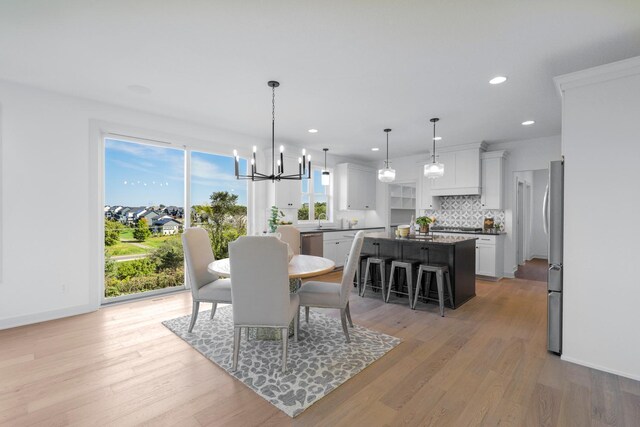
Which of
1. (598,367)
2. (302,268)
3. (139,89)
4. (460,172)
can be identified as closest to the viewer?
(598,367)

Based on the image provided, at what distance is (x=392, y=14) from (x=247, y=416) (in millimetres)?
2783

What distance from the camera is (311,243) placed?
18.9ft

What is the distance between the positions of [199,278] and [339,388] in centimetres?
185

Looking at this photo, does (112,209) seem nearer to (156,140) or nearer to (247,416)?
(156,140)

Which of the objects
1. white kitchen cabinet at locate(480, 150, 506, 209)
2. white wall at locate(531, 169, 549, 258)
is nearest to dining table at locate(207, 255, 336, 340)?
white kitchen cabinet at locate(480, 150, 506, 209)

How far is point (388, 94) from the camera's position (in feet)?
11.2

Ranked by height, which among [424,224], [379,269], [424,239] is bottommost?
[379,269]

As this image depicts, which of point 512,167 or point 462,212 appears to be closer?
point 512,167

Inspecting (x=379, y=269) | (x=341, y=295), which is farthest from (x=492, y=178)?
(x=341, y=295)

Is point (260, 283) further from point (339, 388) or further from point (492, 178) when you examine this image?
point (492, 178)

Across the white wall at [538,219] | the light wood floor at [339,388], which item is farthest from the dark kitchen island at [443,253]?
the white wall at [538,219]

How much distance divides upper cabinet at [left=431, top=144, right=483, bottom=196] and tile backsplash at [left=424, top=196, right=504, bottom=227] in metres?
0.38

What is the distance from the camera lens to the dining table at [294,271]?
8.39 feet

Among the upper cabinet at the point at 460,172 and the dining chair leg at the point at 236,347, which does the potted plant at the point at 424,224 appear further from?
the dining chair leg at the point at 236,347
